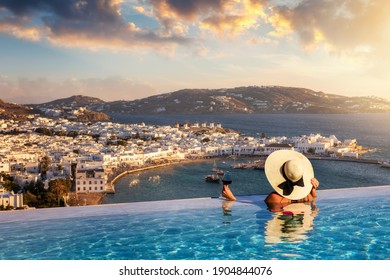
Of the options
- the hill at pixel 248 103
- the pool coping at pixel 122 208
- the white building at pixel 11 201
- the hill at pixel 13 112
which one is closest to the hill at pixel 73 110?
the hill at pixel 13 112

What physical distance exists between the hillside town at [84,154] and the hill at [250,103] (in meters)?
36.6

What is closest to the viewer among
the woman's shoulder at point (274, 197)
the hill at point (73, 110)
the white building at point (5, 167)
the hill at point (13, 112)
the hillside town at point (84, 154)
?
the woman's shoulder at point (274, 197)

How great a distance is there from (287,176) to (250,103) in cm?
8400

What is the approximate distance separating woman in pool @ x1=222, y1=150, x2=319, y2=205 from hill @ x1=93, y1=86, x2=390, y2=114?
75125 millimetres

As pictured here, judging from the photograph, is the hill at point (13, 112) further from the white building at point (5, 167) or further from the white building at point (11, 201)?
the white building at point (11, 201)

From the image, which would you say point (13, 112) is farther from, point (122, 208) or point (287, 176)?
point (287, 176)

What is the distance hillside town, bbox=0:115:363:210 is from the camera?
49.1 feet

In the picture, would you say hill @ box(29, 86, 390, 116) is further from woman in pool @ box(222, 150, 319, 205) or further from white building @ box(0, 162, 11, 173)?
woman in pool @ box(222, 150, 319, 205)

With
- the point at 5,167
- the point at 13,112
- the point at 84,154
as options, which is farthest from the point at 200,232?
the point at 13,112

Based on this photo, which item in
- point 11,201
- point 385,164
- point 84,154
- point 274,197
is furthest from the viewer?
point 84,154

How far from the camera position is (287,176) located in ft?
12.9

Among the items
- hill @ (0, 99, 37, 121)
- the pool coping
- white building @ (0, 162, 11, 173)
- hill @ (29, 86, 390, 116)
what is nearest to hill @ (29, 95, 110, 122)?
hill @ (0, 99, 37, 121)

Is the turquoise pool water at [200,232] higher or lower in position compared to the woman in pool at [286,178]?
lower

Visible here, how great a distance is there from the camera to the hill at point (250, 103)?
3177 inches
